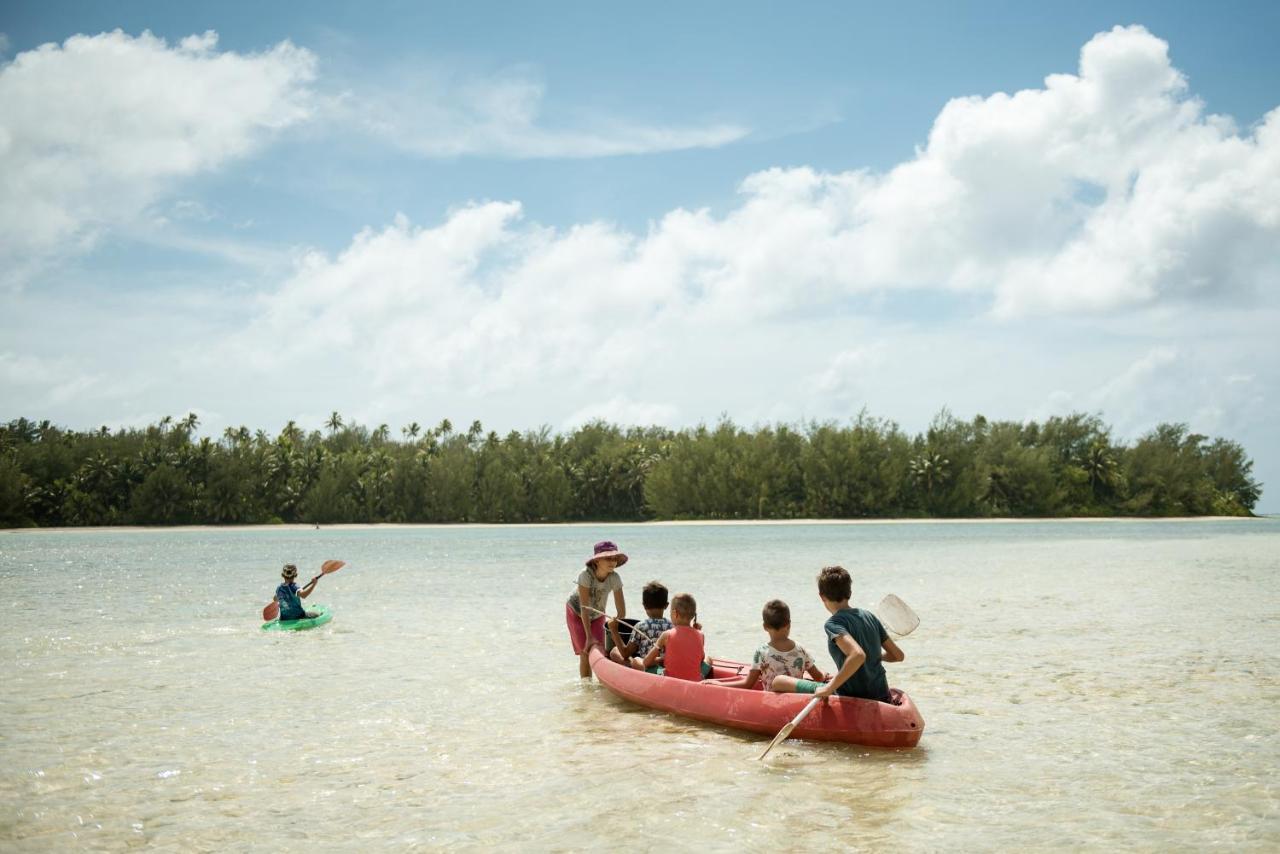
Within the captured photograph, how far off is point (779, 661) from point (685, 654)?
1.07 metres

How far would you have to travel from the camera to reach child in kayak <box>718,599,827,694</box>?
7.29 meters

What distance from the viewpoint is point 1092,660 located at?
10.8m

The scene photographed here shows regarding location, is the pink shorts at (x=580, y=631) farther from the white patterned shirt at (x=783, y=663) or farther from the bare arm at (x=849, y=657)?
the bare arm at (x=849, y=657)

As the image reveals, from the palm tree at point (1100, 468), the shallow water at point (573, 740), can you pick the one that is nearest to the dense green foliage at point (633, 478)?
the palm tree at point (1100, 468)

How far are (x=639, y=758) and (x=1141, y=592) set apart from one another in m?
14.9

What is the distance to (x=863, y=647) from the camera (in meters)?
6.53

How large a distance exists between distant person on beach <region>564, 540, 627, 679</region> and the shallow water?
0.48 metres

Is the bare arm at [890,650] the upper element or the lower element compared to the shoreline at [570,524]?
upper

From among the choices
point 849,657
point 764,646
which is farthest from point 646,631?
point 849,657

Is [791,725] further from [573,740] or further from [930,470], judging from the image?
[930,470]

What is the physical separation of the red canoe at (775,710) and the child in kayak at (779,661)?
0.12m

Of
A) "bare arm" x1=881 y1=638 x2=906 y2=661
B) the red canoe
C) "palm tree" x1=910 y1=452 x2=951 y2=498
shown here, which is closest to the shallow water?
the red canoe

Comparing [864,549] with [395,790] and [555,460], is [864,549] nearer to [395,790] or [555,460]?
[395,790]

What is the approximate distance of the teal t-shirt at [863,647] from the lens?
254 inches
